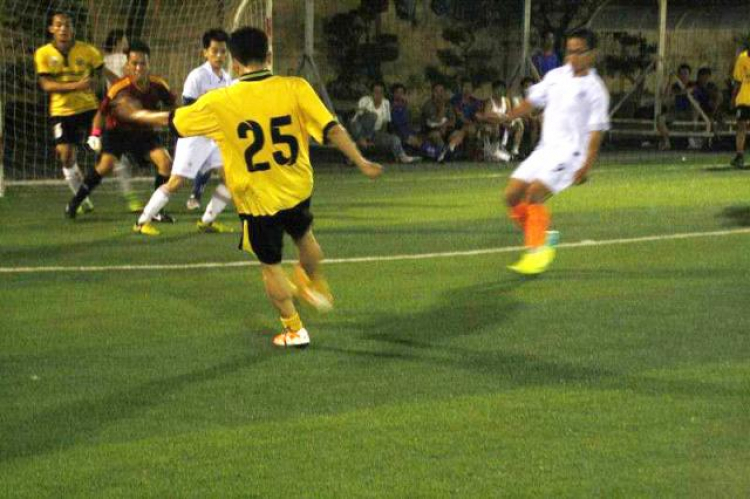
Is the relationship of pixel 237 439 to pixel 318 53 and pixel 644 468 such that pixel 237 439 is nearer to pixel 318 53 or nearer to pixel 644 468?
pixel 644 468

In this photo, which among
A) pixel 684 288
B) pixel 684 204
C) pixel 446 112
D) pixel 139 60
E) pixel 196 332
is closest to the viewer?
pixel 196 332

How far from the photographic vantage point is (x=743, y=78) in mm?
23188

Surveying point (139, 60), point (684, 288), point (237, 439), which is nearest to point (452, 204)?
point (139, 60)

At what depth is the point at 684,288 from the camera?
36.8 feet

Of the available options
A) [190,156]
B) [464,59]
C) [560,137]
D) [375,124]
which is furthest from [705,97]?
[560,137]

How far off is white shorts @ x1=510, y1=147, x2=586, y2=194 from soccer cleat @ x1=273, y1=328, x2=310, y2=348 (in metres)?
3.75

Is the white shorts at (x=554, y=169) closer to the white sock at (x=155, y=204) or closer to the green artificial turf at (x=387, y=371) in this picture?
the green artificial turf at (x=387, y=371)

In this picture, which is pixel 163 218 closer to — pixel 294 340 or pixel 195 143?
pixel 195 143

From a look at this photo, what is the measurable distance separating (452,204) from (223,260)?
5.31 m

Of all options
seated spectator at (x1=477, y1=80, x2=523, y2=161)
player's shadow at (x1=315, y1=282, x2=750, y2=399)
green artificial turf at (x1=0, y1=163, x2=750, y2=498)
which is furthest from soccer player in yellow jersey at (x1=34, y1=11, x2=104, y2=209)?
seated spectator at (x1=477, y1=80, x2=523, y2=161)

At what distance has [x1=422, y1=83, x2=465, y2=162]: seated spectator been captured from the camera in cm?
2508

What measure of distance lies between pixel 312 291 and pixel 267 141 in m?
1.32

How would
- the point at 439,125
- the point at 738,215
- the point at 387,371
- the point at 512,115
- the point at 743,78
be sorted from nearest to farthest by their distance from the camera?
the point at 387,371 → the point at 512,115 → the point at 738,215 → the point at 743,78 → the point at 439,125

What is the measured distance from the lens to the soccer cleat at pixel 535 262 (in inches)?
468
